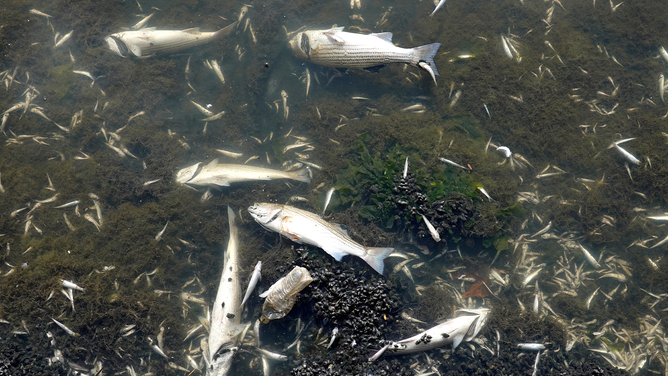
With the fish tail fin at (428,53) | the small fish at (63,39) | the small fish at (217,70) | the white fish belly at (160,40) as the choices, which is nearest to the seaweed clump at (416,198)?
the fish tail fin at (428,53)

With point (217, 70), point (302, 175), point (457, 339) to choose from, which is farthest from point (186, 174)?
point (457, 339)

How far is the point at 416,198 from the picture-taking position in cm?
639

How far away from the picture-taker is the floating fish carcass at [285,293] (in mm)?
5738

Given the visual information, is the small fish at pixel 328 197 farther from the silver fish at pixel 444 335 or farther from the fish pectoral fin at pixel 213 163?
the silver fish at pixel 444 335

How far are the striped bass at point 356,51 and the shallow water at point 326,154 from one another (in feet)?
1.75

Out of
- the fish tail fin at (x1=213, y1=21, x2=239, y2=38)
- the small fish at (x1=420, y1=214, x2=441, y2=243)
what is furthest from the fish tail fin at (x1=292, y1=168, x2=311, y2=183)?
the fish tail fin at (x1=213, y1=21, x2=239, y2=38)

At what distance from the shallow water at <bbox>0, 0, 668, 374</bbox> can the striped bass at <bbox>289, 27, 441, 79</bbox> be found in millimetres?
534

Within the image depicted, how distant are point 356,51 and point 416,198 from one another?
3.41 meters

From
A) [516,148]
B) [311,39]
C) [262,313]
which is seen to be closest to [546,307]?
[516,148]

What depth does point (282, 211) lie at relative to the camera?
6539mm

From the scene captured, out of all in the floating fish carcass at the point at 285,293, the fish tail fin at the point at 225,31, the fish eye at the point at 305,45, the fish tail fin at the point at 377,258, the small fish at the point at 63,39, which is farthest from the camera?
the fish tail fin at the point at 225,31

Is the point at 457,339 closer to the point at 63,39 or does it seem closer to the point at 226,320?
the point at 226,320

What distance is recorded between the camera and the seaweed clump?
21.0 feet

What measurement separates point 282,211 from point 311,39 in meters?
3.90
